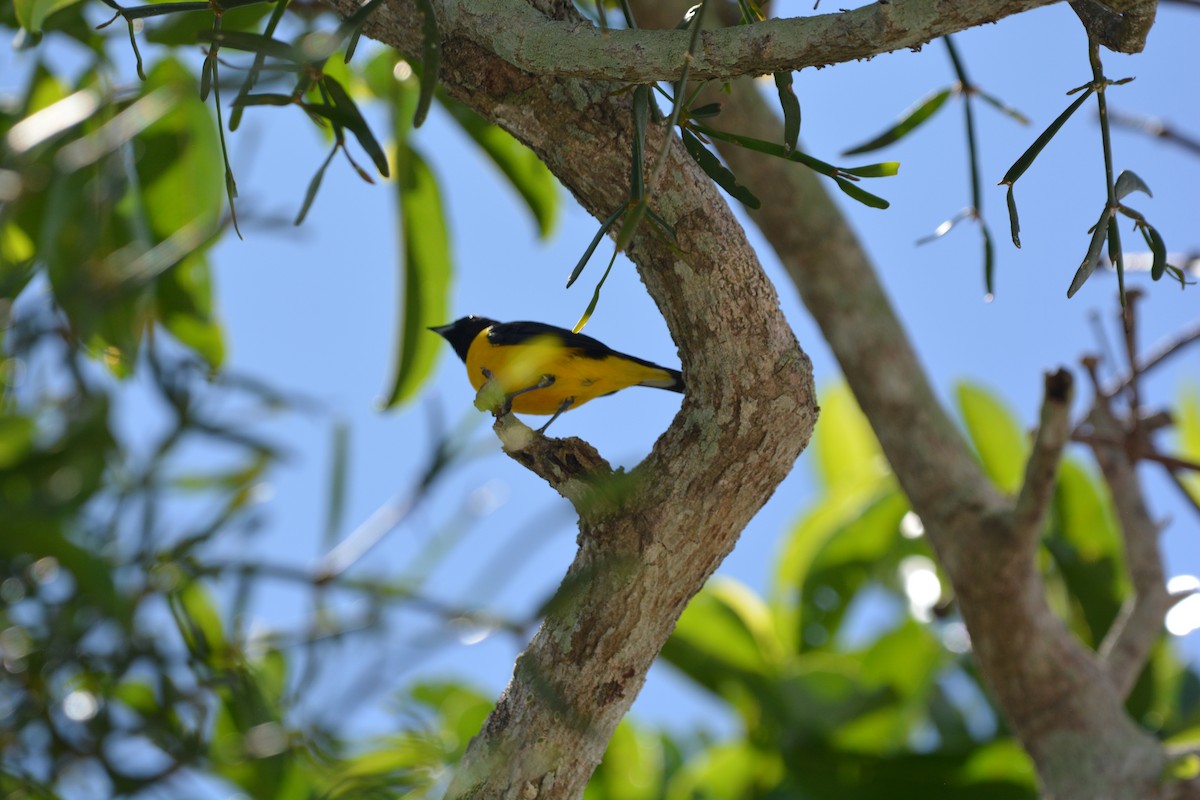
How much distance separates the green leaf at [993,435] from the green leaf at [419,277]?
5.73ft

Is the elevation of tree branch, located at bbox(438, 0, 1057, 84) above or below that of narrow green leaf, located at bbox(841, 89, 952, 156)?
below

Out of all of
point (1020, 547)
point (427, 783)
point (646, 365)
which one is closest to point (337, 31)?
point (427, 783)

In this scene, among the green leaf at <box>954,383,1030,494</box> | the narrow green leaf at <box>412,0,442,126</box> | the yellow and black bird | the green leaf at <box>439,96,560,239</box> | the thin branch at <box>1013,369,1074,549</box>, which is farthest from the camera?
the green leaf at <box>954,383,1030,494</box>

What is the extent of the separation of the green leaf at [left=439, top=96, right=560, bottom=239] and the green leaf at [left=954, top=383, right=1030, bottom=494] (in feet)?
4.93

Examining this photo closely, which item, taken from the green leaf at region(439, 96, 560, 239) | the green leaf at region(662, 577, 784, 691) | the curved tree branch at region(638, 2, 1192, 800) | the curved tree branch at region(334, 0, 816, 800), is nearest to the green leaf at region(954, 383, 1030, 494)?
the green leaf at region(662, 577, 784, 691)

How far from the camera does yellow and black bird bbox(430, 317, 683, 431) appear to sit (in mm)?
1486

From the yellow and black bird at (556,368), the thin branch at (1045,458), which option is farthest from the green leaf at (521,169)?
the thin branch at (1045,458)

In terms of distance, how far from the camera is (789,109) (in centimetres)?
97

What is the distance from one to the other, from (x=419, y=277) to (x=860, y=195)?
3.94 ft

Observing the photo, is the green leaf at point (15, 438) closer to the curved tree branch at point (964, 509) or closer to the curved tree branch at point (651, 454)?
the curved tree branch at point (651, 454)

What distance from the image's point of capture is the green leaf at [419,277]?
192 centimetres

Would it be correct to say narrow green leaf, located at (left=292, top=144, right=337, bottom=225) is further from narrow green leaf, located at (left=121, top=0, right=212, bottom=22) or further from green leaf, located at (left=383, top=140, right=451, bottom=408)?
green leaf, located at (left=383, top=140, right=451, bottom=408)

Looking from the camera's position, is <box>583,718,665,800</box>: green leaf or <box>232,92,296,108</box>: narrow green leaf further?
<box>583,718,665,800</box>: green leaf

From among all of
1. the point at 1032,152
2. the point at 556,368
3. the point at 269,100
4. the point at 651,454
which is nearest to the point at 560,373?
the point at 556,368
